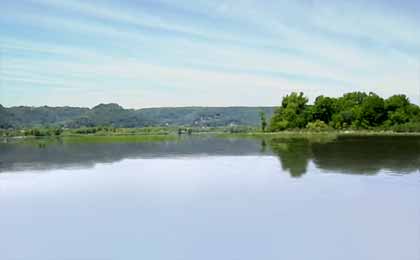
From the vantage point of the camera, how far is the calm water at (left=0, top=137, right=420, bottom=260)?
6246 millimetres

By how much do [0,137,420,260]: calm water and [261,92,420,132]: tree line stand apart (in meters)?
41.7

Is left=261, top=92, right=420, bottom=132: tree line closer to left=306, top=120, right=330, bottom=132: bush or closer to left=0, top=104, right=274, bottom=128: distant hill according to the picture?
left=306, top=120, right=330, bottom=132: bush

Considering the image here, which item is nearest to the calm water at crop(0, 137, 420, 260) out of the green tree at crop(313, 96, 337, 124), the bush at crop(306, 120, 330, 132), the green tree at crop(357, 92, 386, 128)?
the bush at crop(306, 120, 330, 132)

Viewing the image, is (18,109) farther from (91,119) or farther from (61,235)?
(61,235)

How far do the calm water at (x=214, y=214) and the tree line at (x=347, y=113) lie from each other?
137ft

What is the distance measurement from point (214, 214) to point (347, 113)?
50.9m

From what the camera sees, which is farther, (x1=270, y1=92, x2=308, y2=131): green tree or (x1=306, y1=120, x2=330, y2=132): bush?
(x1=270, y1=92, x2=308, y2=131): green tree

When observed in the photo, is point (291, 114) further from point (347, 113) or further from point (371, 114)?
point (371, 114)

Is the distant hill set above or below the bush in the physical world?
above

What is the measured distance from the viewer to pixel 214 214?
818cm

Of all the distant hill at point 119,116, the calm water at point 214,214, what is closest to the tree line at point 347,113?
the distant hill at point 119,116

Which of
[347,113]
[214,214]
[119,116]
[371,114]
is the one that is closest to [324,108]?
[347,113]

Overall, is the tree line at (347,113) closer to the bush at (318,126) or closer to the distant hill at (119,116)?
the bush at (318,126)

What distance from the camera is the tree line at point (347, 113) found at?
54.1 metres
